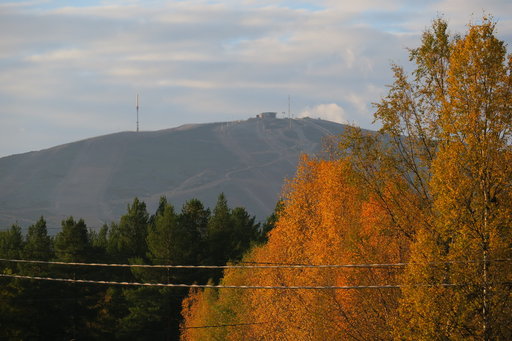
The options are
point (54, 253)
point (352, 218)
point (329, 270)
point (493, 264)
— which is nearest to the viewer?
point (493, 264)

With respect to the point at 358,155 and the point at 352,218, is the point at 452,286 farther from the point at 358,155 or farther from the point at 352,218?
the point at 352,218

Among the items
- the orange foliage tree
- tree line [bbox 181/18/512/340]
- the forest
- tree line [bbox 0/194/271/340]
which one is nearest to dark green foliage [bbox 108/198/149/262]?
tree line [bbox 0/194/271/340]

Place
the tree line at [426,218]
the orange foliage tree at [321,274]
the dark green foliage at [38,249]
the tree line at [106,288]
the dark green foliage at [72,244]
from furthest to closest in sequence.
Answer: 1. the dark green foliage at [38,249]
2. the dark green foliage at [72,244]
3. the tree line at [106,288]
4. the orange foliage tree at [321,274]
5. the tree line at [426,218]

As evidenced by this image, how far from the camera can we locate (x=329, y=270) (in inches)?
1598

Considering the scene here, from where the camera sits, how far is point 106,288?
281ft

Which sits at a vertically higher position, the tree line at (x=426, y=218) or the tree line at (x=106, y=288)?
the tree line at (x=426, y=218)

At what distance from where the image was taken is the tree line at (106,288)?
255ft

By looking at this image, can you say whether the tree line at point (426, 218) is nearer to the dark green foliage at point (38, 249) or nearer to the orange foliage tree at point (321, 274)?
the orange foliage tree at point (321, 274)

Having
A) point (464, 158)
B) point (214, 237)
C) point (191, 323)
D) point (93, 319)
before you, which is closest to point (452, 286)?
point (464, 158)

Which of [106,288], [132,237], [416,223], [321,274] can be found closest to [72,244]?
[106,288]

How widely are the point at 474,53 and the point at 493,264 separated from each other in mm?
8032

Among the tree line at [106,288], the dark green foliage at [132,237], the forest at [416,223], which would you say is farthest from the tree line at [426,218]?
the dark green foliage at [132,237]

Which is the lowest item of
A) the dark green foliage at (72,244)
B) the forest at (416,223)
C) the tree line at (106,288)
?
the tree line at (106,288)

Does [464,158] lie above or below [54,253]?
above
